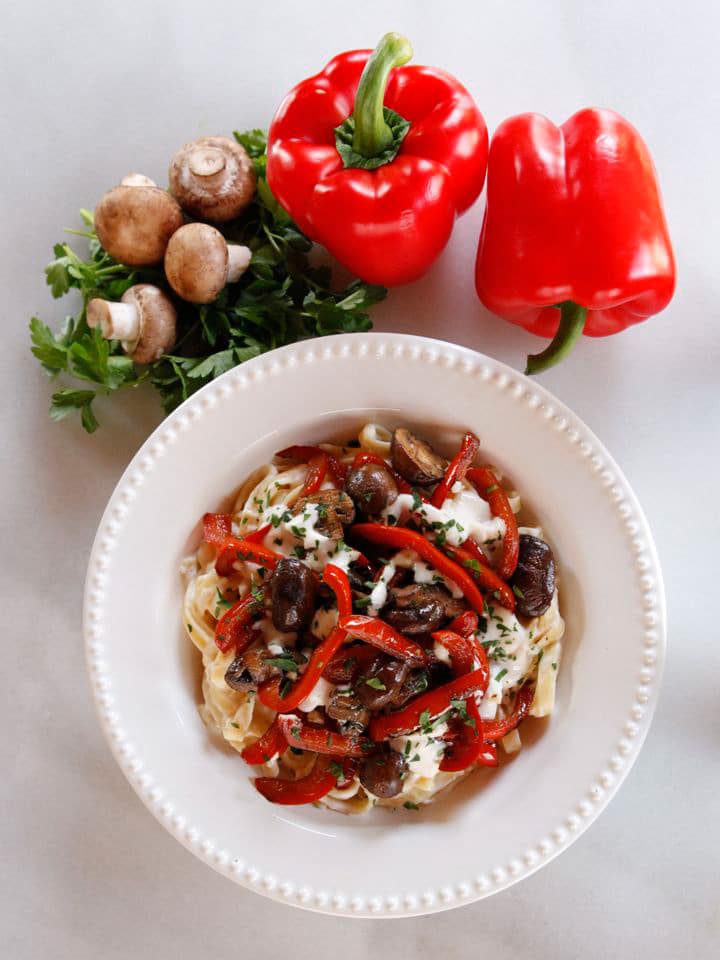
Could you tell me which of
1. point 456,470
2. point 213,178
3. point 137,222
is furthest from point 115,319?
point 456,470

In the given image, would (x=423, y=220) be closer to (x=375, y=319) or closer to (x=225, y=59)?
(x=375, y=319)

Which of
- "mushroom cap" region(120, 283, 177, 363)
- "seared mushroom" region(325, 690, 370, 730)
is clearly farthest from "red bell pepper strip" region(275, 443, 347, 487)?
"seared mushroom" region(325, 690, 370, 730)

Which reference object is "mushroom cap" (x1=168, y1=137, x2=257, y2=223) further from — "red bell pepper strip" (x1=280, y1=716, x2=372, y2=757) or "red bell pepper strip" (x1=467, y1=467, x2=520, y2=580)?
"red bell pepper strip" (x1=280, y1=716, x2=372, y2=757)

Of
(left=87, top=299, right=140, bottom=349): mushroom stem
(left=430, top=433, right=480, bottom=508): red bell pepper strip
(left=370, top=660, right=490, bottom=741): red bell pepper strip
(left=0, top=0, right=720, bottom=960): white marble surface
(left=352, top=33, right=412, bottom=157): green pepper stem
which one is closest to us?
(left=352, top=33, right=412, bottom=157): green pepper stem

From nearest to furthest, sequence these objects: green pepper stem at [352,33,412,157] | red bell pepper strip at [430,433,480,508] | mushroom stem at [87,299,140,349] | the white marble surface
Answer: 1. green pepper stem at [352,33,412,157]
2. red bell pepper strip at [430,433,480,508]
3. mushroom stem at [87,299,140,349]
4. the white marble surface

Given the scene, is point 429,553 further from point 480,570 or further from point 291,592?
point 291,592

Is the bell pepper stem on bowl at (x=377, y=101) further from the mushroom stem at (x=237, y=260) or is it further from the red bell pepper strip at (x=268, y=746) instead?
the red bell pepper strip at (x=268, y=746)

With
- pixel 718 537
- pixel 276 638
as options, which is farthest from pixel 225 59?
pixel 718 537
